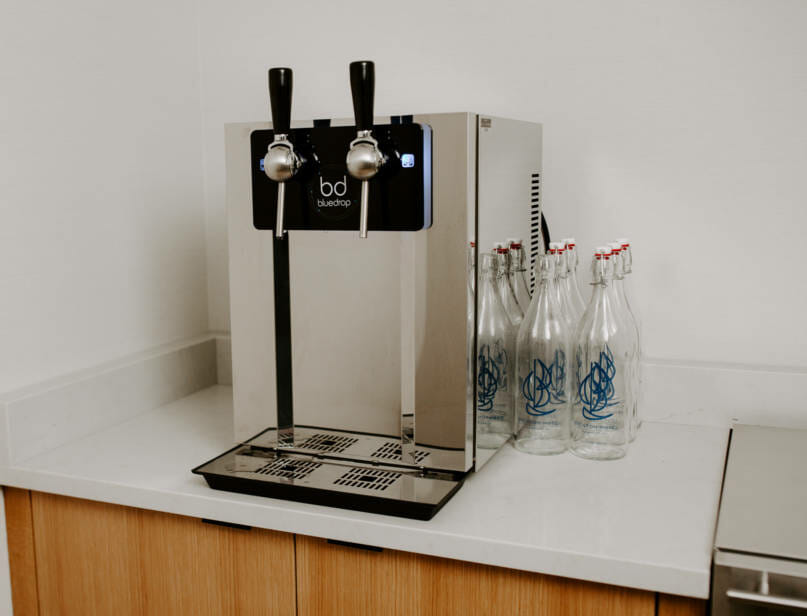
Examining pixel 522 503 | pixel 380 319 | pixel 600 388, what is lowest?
pixel 522 503

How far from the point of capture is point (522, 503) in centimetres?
97

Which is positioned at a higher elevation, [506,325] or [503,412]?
[506,325]

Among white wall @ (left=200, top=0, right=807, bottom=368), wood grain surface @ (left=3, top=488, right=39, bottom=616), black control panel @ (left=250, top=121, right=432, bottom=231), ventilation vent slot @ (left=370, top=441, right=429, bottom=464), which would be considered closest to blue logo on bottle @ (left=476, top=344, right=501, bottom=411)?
ventilation vent slot @ (left=370, top=441, right=429, bottom=464)

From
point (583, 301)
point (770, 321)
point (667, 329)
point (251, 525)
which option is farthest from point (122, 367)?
point (770, 321)

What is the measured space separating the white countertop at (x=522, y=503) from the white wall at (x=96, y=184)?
0.69 feet

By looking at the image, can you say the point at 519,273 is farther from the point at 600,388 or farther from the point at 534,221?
the point at 600,388

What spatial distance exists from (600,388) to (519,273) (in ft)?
0.74

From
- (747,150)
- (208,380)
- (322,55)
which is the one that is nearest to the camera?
(747,150)

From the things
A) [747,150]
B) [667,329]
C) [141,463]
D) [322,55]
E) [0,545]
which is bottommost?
[0,545]

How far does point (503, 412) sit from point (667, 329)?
0.37 meters

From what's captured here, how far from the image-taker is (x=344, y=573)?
96cm

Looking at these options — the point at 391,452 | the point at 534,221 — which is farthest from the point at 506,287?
the point at 391,452

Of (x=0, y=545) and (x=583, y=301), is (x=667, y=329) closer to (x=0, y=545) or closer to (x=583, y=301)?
(x=583, y=301)

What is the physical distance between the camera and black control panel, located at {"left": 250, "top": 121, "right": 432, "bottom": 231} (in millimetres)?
961
